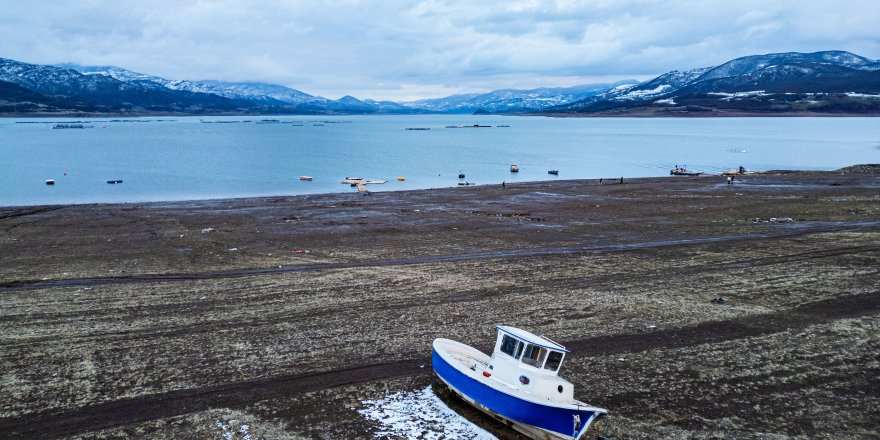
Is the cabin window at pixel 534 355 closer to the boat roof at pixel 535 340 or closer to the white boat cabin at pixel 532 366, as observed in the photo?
the white boat cabin at pixel 532 366

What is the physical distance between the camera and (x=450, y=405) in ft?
49.2

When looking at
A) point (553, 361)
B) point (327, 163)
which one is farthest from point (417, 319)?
point (327, 163)

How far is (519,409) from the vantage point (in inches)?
512

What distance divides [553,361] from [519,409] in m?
1.34

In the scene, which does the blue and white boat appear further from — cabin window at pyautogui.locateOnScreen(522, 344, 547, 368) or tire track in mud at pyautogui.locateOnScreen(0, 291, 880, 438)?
tire track in mud at pyautogui.locateOnScreen(0, 291, 880, 438)

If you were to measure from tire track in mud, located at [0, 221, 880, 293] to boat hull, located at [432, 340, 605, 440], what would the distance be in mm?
15191

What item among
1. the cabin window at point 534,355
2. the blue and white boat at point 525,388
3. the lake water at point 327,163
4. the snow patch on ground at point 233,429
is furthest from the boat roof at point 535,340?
the lake water at point 327,163

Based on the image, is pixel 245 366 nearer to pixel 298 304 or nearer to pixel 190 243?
pixel 298 304

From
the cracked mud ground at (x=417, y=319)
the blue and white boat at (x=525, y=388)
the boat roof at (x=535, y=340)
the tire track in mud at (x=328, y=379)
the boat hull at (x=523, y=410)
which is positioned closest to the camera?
the boat hull at (x=523, y=410)

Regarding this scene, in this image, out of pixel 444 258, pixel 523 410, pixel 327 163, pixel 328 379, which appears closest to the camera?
pixel 523 410

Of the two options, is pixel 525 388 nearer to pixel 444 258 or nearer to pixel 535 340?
pixel 535 340

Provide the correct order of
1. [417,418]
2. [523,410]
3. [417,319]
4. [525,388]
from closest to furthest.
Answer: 1. [523,410]
2. [525,388]
3. [417,418]
4. [417,319]

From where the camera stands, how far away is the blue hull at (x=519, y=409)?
12.3 meters

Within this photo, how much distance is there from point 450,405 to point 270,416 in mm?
4347
